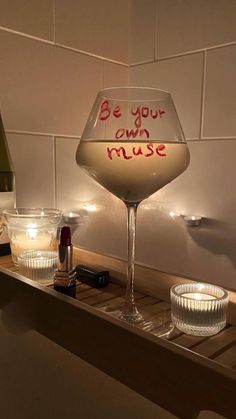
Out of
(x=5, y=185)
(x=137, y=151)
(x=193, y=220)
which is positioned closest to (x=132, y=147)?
(x=137, y=151)

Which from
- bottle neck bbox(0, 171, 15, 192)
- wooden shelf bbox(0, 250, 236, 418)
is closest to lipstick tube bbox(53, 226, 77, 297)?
wooden shelf bbox(0, 250, 236, 418)

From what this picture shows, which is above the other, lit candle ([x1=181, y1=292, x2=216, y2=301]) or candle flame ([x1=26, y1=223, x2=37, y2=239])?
candle flame ([x1=26, y1=223, x2=37, y2=239])

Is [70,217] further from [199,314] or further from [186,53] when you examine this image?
[199,314]

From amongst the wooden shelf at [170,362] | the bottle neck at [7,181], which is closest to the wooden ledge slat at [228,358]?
the wooden shelf at [170,362]

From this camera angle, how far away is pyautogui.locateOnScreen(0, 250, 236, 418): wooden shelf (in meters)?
0.24

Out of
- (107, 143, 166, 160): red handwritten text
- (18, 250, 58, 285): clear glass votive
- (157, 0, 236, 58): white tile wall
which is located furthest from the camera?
(157, 0, 236, 58): white tile wall

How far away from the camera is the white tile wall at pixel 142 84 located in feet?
2.31

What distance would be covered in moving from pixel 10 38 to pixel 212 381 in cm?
65

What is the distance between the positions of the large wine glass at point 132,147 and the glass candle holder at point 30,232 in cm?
19

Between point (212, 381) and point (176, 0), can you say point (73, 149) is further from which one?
point (212, 381)

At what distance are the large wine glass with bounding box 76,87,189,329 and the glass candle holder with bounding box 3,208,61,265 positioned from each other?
19cm

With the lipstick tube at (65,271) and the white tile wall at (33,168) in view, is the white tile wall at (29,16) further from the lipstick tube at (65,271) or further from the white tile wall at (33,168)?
the lipstick tube at (65,271)

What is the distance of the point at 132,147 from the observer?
0.34 m

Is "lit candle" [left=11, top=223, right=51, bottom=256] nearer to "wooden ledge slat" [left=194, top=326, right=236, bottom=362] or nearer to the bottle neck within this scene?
the bottle neck
